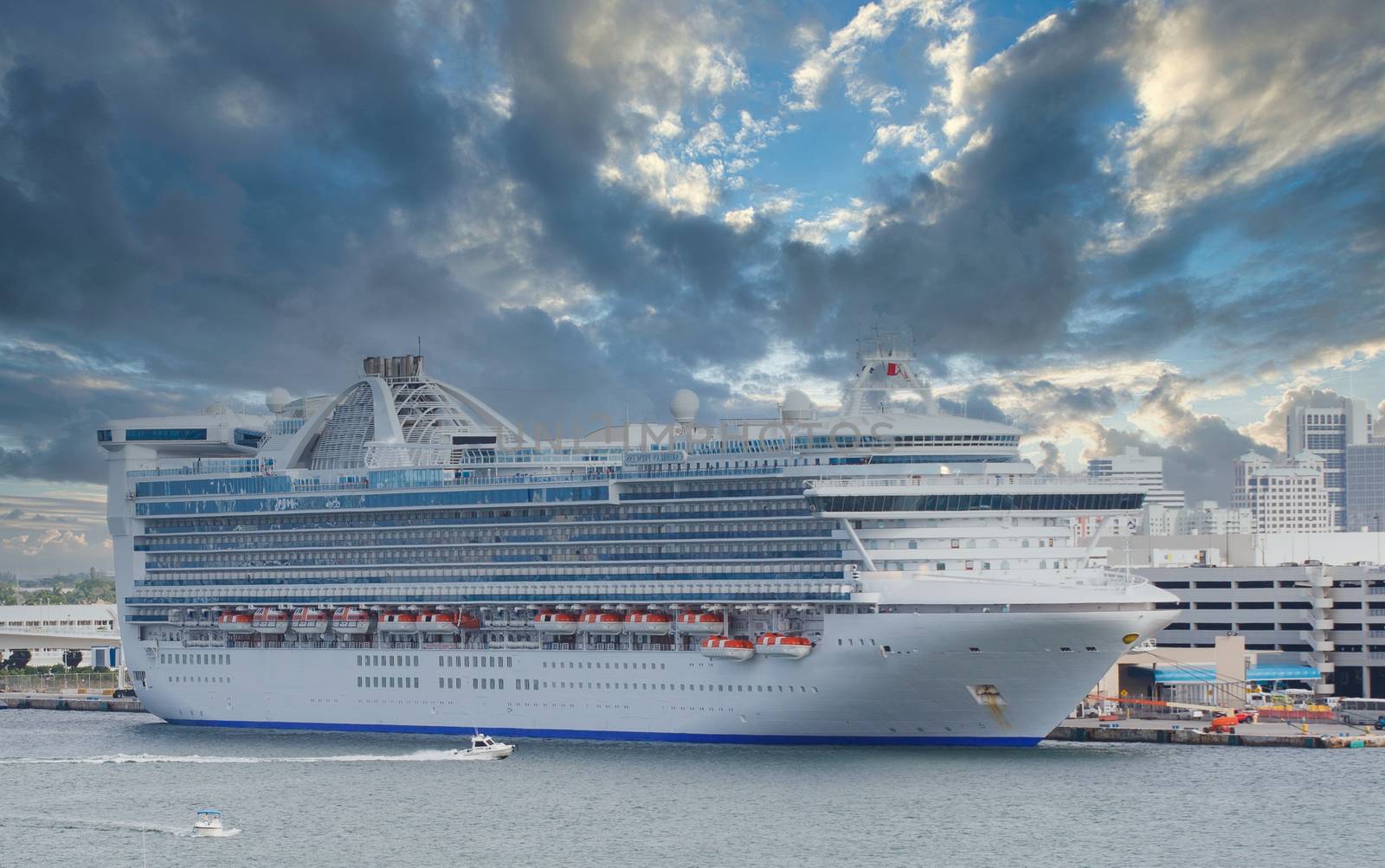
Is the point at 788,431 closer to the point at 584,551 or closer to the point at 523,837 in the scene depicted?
the point at 584,551

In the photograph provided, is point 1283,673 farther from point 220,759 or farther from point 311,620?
point 220,759

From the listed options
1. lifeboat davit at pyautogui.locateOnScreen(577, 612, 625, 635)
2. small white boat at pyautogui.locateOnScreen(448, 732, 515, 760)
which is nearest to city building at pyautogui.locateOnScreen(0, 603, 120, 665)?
small white boat at pyautogui.locateOnScreen(448, 732, 515, 760)

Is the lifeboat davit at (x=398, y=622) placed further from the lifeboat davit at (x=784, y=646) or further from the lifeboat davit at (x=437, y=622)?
the lifeboat davit at (x=784, y=646)

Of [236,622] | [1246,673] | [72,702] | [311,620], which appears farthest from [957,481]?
[72,702]

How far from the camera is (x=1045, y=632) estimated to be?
2143 inches

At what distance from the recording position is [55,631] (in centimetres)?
12912

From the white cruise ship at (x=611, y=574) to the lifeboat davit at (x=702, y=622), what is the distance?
109 mm

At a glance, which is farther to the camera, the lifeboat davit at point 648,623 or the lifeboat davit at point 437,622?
the lifeboat davit at point 437,622

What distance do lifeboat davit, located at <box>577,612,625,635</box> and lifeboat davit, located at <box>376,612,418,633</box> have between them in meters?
7.74

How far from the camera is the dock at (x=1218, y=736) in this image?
63.9m

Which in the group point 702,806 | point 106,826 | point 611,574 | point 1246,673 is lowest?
point 106,826

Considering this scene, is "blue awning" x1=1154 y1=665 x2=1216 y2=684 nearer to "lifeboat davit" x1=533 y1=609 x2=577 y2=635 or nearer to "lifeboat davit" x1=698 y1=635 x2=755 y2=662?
"lifeboat davit" x1=698 y1=635 x2=755 y2=662

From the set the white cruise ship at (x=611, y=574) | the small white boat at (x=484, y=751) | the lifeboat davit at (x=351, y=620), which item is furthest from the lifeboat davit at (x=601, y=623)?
the lifeboat davit at (x=351, y=620)

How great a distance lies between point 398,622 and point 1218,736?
3014 cm
